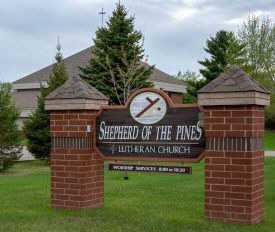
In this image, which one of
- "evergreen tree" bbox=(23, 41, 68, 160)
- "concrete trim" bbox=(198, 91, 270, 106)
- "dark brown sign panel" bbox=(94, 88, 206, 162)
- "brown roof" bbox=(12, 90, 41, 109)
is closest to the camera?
"concrete trim" bbox=(198, 91, 270, 106)

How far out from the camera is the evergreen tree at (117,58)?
2286 centimetres

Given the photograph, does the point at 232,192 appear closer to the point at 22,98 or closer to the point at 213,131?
the point at 213,131

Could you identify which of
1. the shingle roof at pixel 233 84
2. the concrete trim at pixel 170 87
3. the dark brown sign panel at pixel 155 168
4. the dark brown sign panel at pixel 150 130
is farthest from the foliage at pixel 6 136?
the concrete trim at pixel 170 87

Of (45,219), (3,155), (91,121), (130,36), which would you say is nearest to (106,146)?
(91,121)

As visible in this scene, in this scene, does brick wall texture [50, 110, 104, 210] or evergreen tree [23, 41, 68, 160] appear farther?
evergreen tree [23, 41, 68, 160]

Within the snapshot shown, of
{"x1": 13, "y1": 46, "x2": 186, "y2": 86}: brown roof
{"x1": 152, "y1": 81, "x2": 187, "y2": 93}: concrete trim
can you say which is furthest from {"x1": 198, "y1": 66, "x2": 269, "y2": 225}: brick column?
{"x1": 152, "y1": 81, "x2": 187, "y2": 93}: concrete trim

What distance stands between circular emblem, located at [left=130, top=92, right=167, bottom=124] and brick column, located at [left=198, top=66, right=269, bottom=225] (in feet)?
3.17

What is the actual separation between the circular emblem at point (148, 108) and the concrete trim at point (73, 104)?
32.5 inches

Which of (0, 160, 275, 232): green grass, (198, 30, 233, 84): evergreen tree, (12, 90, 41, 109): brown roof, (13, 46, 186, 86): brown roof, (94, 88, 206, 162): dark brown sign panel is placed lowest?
(0, 160, 275, 232): green grass

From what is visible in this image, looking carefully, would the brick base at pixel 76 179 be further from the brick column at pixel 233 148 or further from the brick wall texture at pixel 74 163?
the brick column at pixel 233 148

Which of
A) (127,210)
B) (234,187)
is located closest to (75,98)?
(127,210)

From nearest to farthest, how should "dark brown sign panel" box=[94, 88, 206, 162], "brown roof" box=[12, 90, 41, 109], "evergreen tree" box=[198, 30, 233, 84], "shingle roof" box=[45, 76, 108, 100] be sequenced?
"dark brown sign panel" box=[94, 88, 206, 162] → "shingle roof" box=[45, 76, 108, 100] → "brown roof" box=[12, 90, 41, 109] → "evergreen tree" box=[198, 30, 233, 84]

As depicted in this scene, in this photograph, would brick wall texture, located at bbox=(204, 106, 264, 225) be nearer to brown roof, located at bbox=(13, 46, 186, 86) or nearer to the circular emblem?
the circular emblem

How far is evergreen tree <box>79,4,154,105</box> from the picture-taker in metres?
22.9
